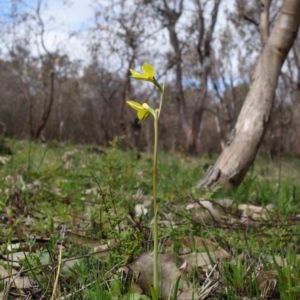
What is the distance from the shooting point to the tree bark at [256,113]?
13.3 ft

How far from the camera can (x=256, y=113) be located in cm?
415

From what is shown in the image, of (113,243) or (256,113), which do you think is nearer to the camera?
(113,243)

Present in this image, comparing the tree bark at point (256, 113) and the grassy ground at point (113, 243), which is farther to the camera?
the tree bark at point (256, 113)

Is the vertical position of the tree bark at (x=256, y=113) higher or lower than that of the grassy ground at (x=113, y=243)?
higher

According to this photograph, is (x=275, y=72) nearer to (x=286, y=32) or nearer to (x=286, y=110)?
(x=286, y=32)

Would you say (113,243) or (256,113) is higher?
(256,113)

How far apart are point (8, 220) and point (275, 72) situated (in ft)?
8.95

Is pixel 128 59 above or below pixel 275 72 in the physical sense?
above

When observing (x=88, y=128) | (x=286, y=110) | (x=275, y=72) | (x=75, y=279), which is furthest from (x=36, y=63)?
(x=75, y=279)

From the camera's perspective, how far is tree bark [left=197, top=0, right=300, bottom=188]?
159 inches

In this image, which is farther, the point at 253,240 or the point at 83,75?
the point at 83,75

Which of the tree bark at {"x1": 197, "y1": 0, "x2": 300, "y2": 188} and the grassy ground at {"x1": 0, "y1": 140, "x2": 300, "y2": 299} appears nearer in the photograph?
the grassy ground at {"x1": 0, "y1": 140, "x2": 300, "y2": 299}

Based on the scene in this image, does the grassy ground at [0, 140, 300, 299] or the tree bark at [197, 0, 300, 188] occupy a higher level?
the tree bark at [197, 0, 300, 188]

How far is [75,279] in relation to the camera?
1.61 meters
